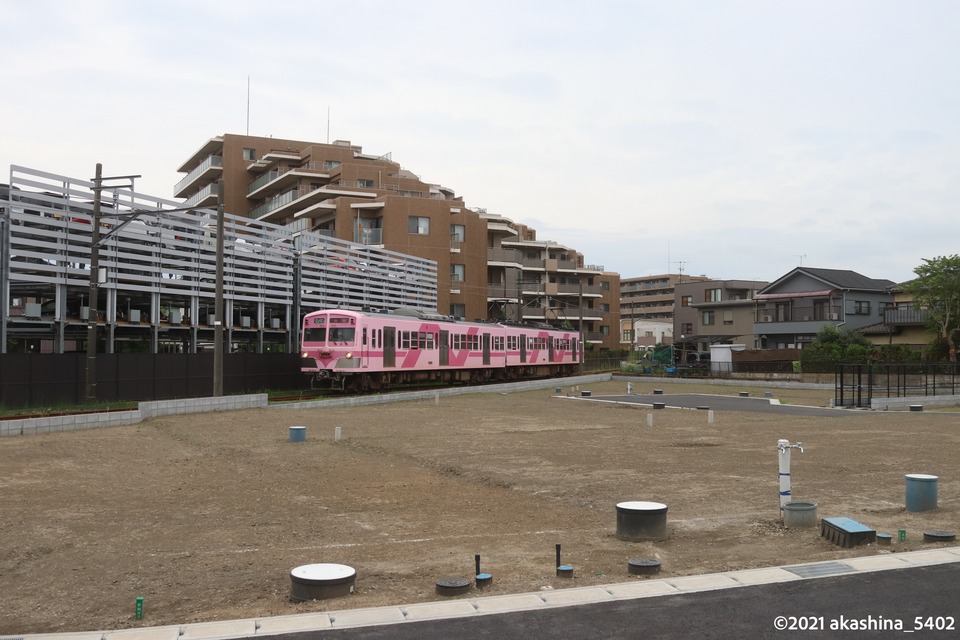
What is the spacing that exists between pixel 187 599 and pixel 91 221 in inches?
792

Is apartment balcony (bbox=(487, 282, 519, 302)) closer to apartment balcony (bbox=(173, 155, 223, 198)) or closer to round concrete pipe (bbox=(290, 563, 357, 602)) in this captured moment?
apartment balcony (bbox=(173, 155, 223, 198))

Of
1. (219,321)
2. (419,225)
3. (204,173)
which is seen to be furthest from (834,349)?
(204,173)

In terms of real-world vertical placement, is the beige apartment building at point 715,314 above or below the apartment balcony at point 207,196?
Answer: below

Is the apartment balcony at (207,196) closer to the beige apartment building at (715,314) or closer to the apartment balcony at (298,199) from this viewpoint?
the apartment balcony at (298,199)

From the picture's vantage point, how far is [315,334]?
29.3 meters

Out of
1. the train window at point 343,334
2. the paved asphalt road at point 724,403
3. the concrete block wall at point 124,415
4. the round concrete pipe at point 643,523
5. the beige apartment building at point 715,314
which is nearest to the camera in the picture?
the round concrete pipe at point 643,523

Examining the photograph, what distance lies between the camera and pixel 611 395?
36344 mm

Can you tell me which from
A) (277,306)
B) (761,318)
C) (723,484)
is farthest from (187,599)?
(761,318)

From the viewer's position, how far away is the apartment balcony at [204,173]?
6762 cm

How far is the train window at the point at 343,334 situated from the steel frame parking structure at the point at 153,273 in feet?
13.1

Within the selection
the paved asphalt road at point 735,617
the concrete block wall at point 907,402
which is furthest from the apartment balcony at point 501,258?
the paved asphalt road at point 735,617

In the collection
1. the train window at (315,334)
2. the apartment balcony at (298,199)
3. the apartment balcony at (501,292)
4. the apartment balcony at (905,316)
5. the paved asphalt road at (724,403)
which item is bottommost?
the paved asphalt road at (724,403)

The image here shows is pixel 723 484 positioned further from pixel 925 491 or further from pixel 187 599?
pixel 187 599

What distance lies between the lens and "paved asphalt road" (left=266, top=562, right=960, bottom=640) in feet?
18.7
